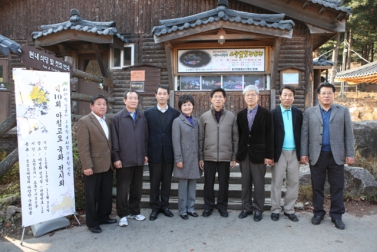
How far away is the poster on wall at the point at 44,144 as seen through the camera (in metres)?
3.52

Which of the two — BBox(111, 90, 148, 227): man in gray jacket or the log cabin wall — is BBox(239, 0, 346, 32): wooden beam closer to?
the log cabin wall

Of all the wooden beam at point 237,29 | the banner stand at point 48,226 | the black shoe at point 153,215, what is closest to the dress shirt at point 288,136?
the black shoe at point 153,215

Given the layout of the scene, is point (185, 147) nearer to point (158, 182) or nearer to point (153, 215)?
point (158, 182)

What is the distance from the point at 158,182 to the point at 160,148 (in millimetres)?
559

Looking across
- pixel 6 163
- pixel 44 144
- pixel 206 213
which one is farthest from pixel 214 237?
pixel 6 163

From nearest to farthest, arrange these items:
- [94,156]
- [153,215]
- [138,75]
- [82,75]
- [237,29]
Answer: [94,156], [153,215], [82,75], [237,29], [138,75]

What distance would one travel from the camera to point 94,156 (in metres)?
3.72

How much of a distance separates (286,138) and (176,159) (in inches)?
68.1

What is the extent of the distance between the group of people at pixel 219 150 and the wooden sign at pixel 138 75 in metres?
3.73

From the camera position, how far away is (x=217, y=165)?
170 inches

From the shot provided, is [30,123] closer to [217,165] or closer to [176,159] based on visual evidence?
[176,159]

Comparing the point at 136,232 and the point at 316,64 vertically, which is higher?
the point at 316,64

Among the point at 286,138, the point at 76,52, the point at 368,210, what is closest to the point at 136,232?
the point at 286,138

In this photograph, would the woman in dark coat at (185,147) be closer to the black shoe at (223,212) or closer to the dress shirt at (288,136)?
the black shoe at (223,212)
